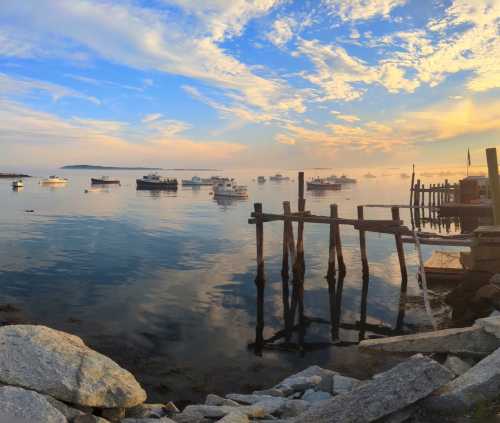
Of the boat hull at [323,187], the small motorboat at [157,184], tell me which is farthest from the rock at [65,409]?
the boat hull at [323,187]

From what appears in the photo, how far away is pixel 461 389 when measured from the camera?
6.35 metres

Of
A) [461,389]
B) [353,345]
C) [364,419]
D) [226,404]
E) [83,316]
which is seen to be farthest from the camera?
[83,316]

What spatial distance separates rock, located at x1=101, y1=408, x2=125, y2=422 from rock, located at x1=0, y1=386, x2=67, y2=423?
112cm

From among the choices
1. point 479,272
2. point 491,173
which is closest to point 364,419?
point 479,272

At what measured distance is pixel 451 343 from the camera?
8773 mm

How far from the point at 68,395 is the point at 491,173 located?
44.6 ft

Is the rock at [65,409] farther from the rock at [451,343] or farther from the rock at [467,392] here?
the rock at [451,343]

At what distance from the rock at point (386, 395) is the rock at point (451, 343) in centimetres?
264

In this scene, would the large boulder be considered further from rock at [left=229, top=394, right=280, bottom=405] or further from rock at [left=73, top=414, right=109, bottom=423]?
rock at [left=73, top=414, right=109, bottom=423]

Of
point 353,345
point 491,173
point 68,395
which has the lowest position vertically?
point 353,345

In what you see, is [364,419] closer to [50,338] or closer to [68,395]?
[68,395]

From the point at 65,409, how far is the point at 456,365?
6.41 meters

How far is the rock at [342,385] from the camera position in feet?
29.2

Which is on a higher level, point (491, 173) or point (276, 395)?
point (491, 173)
